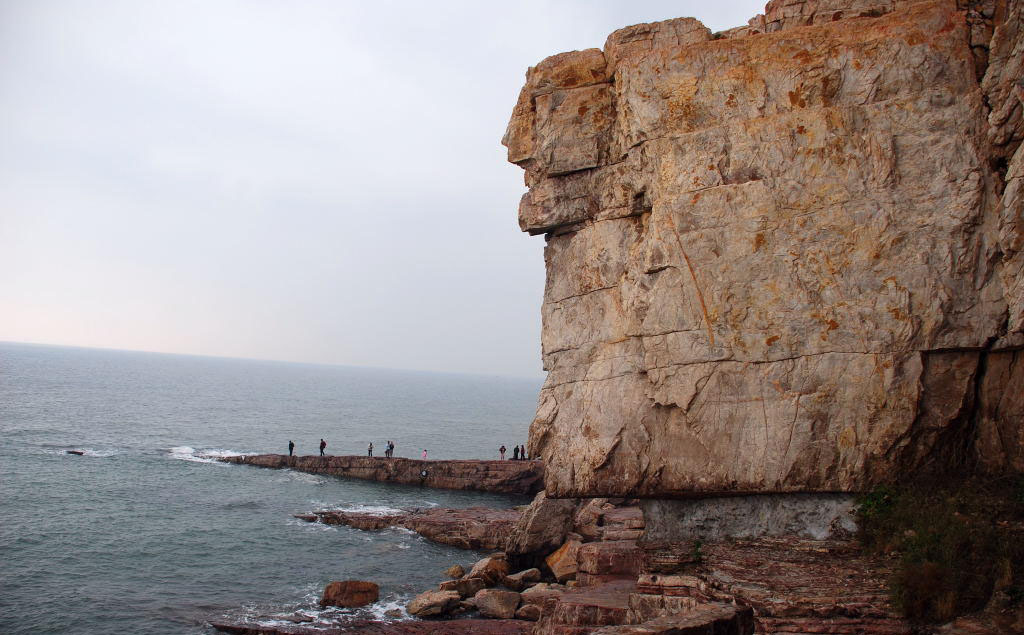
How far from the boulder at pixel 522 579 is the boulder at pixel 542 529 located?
1794 millimetres

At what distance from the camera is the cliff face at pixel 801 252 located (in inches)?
580

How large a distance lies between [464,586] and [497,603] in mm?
1899

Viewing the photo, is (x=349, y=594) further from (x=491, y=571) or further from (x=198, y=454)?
(x=198, y=454)

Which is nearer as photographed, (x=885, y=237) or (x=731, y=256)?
(x=885, y=237)

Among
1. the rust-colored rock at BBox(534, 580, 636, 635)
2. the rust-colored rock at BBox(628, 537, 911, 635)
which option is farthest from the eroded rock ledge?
the rust-colored rock at BBox(628, 537, 911, 635)

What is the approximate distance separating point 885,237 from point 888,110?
2942mm

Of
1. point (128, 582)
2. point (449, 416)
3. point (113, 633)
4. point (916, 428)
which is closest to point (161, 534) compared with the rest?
point (128, 582)

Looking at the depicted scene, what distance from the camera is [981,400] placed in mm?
15031

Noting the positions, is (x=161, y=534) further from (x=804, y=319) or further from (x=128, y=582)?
(x=804, y=319)

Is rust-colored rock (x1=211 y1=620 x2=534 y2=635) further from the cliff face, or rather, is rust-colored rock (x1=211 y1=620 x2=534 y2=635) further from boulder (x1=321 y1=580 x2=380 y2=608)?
the cliff face

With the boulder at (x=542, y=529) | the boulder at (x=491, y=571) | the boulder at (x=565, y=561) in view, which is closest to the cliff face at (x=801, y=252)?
the boulder at (x=565, y=561)

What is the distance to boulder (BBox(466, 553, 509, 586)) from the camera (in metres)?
23.9

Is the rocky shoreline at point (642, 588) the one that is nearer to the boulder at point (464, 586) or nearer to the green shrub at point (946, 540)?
the boulder at point (464, 586)

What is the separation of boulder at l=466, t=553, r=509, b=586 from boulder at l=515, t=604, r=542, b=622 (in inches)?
127
